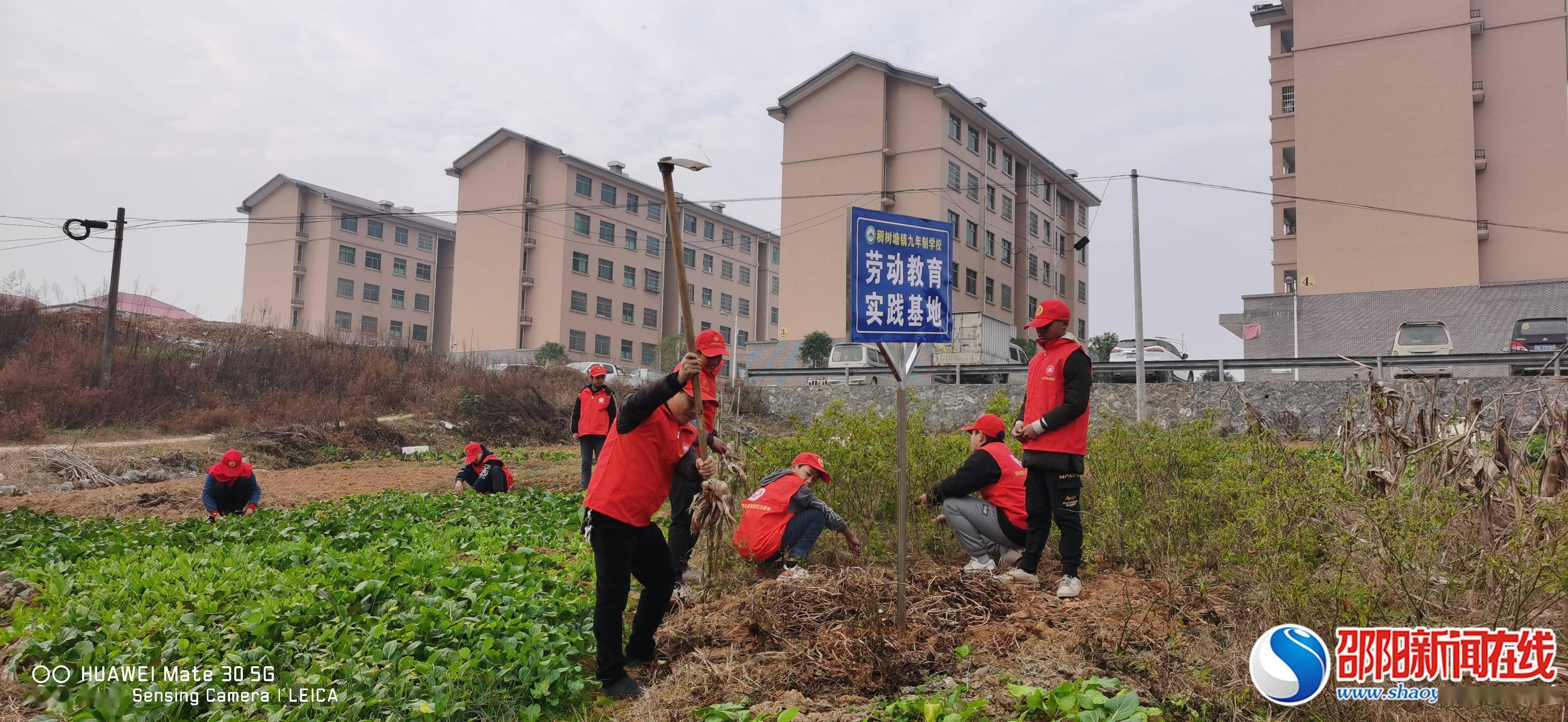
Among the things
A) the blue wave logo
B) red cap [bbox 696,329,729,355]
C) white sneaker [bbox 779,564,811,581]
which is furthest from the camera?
white sneaker [bbox 779,564,811,581]

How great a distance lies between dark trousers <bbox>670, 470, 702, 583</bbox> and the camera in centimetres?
596

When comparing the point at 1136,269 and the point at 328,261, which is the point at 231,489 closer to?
the point at 1136,269

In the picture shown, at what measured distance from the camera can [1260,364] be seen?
55.3ft

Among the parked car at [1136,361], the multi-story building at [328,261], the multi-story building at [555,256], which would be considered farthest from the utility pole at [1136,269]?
the multi-story building at [328,261]

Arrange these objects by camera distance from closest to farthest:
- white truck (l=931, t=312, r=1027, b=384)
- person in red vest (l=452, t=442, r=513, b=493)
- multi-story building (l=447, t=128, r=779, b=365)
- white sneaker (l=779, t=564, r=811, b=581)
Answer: white sneaker (l=779, t=564, r=811, b=581)
person in red vest (l=452, t=442, r=513, b=493)
white truck (l=931, t=312, r=1027, b=384)
multi-story building (l=447, t=128, r=779, b=365)

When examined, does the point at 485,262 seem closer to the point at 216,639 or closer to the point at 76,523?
the point at 76,523

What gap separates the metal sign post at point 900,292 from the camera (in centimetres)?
462

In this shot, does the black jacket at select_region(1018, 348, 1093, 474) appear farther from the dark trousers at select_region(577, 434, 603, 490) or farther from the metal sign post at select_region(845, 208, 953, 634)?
the dark trousers at select_region(577, 434, 603, 490)

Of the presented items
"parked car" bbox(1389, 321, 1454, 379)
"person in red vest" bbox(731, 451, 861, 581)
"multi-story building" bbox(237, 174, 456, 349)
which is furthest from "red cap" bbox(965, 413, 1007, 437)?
"multi-story building" bbox(237, 174, 456, 349)

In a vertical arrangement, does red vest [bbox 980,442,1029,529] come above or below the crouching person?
above

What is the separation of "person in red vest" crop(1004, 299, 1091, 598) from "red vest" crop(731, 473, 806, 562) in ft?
4.86

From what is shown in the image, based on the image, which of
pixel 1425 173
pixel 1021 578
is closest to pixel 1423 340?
pixel 1425 173

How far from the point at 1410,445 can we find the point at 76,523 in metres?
10.6

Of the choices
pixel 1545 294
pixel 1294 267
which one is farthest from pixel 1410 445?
pixel 1294 267
